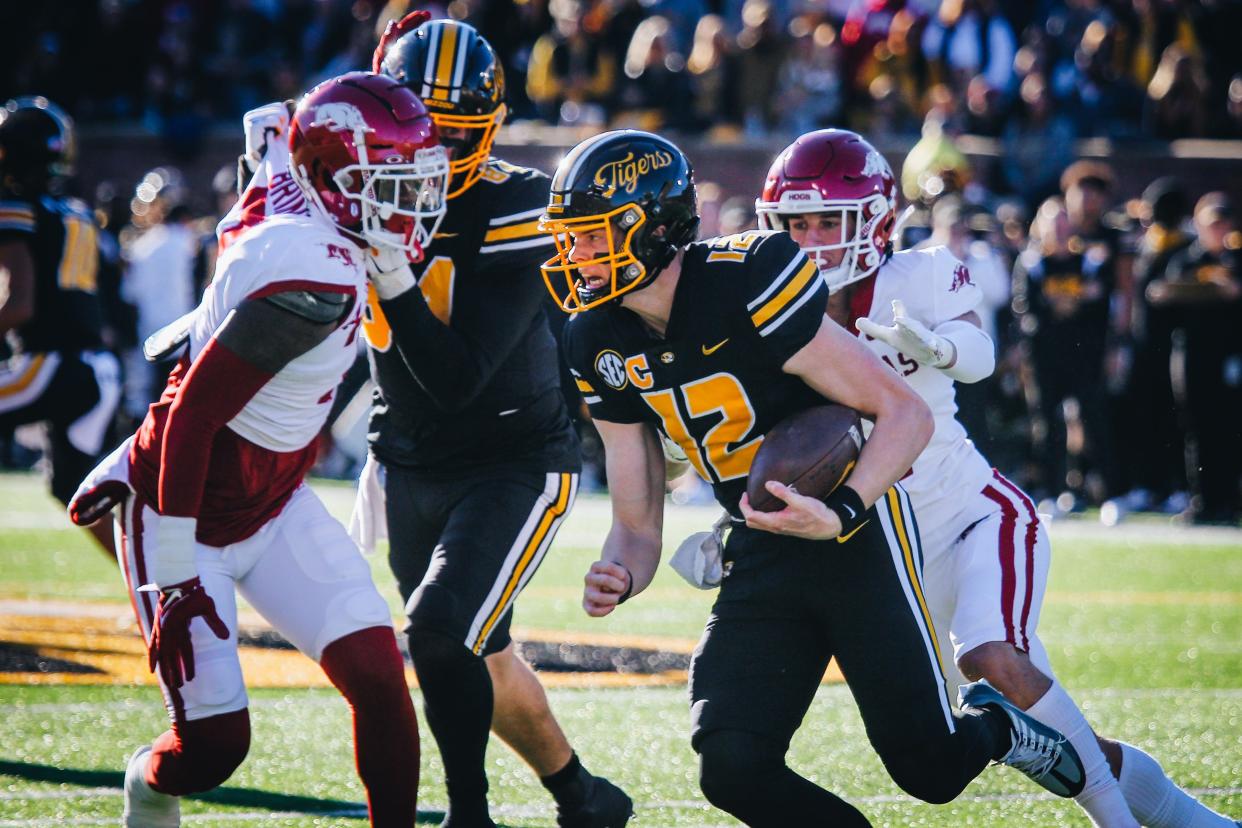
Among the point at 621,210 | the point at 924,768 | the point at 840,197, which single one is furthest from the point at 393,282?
the point at 924,768

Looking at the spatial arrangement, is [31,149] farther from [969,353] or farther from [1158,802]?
[1158,802]

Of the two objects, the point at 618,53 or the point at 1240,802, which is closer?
the point at 1240,802

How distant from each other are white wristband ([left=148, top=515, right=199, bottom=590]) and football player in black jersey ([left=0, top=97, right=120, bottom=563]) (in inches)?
112

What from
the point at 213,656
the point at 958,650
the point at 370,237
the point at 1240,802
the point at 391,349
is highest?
the point at 370,237

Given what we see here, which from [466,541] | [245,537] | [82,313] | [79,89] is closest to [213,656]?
[245,537]

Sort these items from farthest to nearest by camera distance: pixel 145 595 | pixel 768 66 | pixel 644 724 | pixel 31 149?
1. pixel 768 66
2. pixel 31 149
3. pixel 644 724
4. pixel 145 595

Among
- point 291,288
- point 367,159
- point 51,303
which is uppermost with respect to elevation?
point 367,159

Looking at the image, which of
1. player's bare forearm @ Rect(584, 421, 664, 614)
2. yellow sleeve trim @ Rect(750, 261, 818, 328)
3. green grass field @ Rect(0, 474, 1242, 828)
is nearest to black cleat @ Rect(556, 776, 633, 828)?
green grass field @ Rect(0, 474, 1242, 828)

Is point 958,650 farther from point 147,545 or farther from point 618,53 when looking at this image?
point 618,53

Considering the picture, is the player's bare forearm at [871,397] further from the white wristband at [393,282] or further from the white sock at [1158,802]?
the white sock at [1158,802]

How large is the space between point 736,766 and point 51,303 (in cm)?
382

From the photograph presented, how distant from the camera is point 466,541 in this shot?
3842mm

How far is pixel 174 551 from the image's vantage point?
3.22 metres

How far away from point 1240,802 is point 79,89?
13.1 meters
